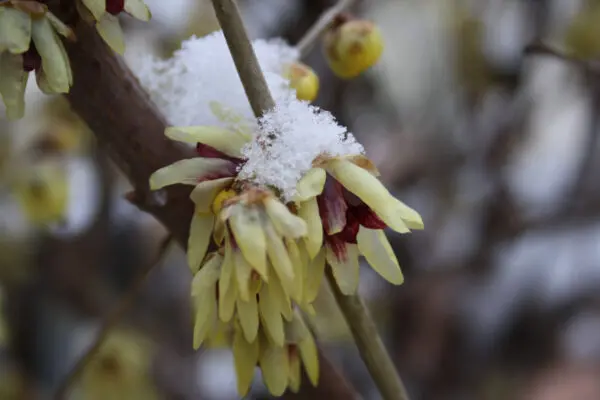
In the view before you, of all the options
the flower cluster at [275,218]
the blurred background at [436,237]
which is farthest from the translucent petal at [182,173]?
the blurred background at [436,237]

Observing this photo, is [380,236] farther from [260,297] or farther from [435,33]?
[435,33]

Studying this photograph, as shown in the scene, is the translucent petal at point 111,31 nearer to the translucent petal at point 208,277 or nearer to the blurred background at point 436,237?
the translucent petal at point 208,277

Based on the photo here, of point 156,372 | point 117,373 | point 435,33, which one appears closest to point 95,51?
point 117,373

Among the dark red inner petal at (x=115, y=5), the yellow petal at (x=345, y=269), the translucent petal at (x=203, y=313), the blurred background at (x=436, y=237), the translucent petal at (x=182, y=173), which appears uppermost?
the blurred background at (x=436, y=237)

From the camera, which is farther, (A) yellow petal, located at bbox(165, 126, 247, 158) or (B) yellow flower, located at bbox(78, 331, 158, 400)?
(B) yellow flower, located at bbox(78, 331, 158, 400)

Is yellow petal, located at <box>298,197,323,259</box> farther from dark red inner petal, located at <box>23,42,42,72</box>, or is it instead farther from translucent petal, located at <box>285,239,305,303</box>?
dark red inner petal, located at <box>23,42,42,72</box>

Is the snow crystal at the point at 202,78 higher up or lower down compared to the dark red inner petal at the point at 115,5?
higher up

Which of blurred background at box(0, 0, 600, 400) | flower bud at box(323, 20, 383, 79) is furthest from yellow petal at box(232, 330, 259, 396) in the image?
blurred background at box(0, 0, 600, 400)
